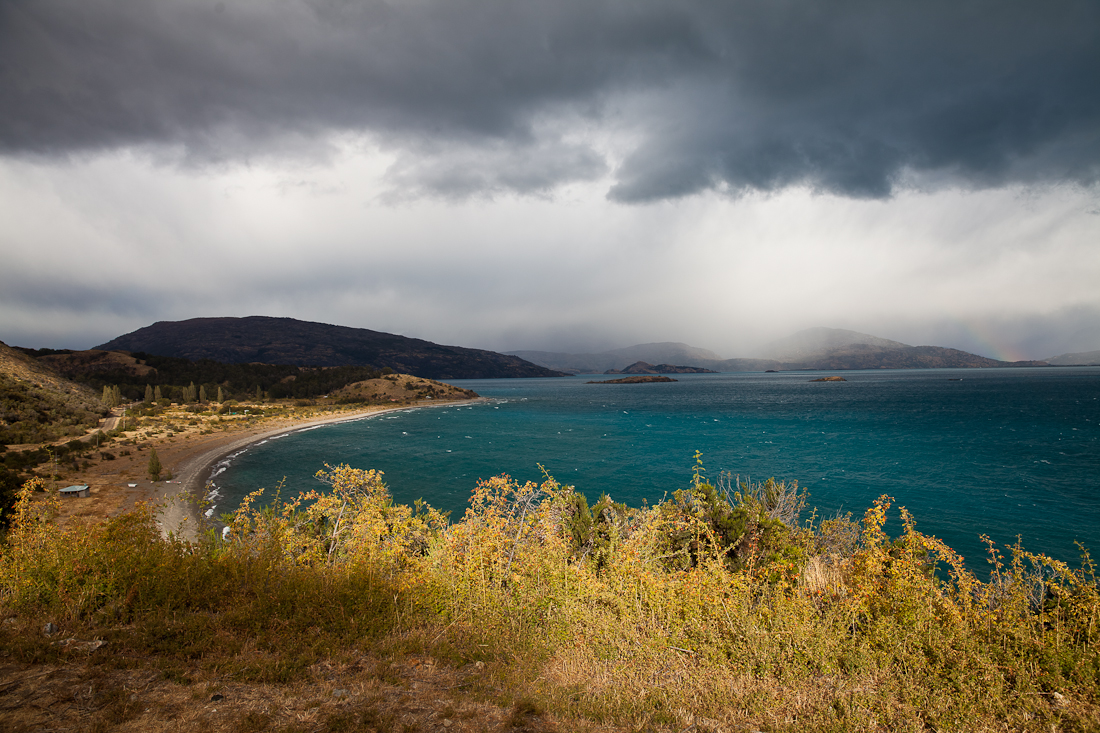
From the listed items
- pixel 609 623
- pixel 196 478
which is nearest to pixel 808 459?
pixel 609 623

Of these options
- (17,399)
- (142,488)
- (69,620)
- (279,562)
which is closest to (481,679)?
(279,562)

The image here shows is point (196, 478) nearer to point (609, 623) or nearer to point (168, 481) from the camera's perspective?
point (168, 481)

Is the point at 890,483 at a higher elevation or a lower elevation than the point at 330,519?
lower

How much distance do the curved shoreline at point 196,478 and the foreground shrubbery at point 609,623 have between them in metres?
1.31

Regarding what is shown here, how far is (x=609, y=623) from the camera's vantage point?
645cm

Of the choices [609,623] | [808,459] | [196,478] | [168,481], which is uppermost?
[609,623]

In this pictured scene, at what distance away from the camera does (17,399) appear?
163 ft

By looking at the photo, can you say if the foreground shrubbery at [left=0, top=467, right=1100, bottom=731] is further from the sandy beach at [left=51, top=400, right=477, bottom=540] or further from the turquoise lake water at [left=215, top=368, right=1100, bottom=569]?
the turquoise lake water at [left=215, top=368, right=1100, bottom=569]

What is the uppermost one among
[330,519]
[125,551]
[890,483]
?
[125,551]

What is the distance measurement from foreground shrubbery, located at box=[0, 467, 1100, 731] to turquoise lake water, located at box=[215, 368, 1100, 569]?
725 inches

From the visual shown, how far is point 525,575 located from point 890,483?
3607 cm

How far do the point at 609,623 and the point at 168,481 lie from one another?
3976 cm

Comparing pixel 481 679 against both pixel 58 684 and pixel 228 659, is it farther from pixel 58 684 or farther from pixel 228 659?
pixel 58 684

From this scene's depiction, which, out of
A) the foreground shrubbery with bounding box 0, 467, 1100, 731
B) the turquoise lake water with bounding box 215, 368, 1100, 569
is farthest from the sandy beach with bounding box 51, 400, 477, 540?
the turquoise lake water with bounding box 215, 368, 1100, 569
